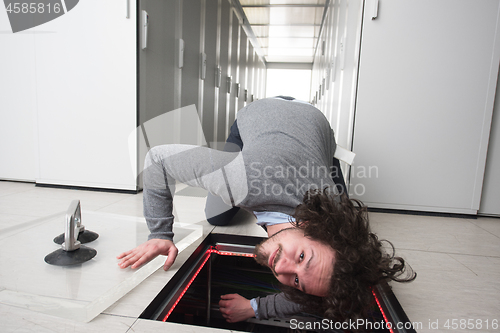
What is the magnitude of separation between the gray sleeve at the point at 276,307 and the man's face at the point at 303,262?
0.64 ft

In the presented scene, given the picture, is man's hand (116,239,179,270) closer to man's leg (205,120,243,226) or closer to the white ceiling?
man's leg (205,120,243,226)

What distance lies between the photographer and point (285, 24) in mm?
6121

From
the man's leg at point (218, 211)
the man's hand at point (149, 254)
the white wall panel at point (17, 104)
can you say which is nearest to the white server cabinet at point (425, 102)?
the man's leg at point (218, 211)

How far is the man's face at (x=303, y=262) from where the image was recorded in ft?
2.93

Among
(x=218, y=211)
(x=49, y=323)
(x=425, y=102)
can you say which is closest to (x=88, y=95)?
(x=218, y=211)

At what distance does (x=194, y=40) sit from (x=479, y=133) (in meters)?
2.78

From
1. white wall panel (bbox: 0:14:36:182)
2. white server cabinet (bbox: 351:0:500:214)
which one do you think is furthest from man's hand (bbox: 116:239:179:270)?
white wall panel (bbox: 0:14:36:182)

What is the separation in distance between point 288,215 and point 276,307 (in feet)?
1.19

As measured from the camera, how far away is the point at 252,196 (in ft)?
3.43

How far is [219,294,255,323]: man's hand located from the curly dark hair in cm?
28

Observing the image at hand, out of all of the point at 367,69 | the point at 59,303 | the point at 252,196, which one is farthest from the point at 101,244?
the point at 367,69

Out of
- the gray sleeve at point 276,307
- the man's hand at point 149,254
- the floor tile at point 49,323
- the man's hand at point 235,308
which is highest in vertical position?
the man's hand at point 149,254

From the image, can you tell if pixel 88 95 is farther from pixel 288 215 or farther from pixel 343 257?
pixel 343 257

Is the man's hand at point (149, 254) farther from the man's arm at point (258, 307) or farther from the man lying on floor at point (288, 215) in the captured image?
the man's arm at point (258, 307)
